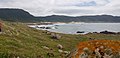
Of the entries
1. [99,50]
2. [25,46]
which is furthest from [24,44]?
[99,50]

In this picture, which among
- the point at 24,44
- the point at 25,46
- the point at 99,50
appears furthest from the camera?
the point at 24,44

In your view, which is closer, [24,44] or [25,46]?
[25,46]

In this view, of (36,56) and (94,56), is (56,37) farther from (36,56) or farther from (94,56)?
(94,56)

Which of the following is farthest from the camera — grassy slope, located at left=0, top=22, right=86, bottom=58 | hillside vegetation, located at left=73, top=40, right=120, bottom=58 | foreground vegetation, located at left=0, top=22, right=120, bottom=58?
grassy slope, located at left=0, top=22, right=86, bottom=58

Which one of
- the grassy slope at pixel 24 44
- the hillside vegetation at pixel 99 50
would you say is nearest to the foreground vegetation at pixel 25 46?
the grassy slope at pixel 24 44

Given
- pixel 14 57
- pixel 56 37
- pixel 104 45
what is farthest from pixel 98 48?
pixel 56 37

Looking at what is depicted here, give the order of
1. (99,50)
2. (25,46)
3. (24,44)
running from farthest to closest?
(24,44)
(25,46)
(99,50)

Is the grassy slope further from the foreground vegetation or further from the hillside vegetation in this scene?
the hillside vegetation

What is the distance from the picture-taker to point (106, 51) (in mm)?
15250

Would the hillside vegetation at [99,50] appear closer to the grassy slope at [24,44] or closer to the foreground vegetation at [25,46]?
the foreground vegetation at [25,46]

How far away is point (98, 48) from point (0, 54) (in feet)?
39.1

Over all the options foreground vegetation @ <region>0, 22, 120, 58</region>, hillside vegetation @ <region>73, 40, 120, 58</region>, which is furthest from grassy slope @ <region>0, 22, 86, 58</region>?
hillside vegetation @ <region>73, 40, 120, 58</region>

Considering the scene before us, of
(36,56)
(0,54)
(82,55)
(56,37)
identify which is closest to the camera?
(82,55)

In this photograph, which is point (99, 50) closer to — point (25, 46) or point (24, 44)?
point (25, 46)
